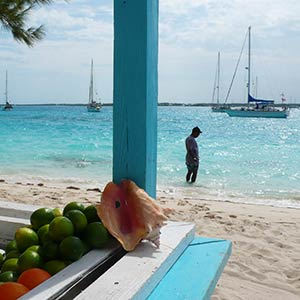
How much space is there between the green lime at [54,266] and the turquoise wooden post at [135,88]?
39 centimetres

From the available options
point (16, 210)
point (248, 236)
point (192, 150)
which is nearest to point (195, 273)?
point (16, 210)

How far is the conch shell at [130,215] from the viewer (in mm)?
1353

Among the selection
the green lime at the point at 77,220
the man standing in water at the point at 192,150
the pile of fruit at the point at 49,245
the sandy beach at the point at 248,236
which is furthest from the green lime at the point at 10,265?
the man standing in water at the point at 192,150

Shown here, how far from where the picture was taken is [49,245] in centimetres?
132

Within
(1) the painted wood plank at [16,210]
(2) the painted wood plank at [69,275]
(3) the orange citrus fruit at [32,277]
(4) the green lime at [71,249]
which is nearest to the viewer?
(2) the painted wood plank at [69,275]

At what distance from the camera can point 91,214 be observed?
1.46 m

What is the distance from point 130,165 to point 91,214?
222mm

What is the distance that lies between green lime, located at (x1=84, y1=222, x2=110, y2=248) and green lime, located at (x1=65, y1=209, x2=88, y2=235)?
2cm

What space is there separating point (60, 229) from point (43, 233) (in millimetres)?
110

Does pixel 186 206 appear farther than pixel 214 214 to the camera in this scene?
Yes

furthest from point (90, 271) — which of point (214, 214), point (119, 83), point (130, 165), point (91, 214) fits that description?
point (214, 214)

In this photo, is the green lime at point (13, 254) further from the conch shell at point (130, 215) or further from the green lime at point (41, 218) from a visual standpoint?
the conch shell at point (130, 215)

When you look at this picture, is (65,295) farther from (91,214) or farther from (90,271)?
(91,214)

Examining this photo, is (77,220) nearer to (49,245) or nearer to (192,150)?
(49,245)
